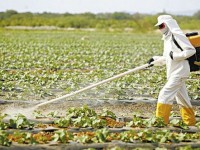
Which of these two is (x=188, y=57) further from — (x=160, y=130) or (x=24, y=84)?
(x=24, y=84)

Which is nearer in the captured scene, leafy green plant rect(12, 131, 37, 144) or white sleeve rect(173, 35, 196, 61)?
leafy green plant rect(12, 131, 37, 144)

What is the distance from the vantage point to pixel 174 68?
23.3ft

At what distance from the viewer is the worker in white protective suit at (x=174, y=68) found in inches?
273

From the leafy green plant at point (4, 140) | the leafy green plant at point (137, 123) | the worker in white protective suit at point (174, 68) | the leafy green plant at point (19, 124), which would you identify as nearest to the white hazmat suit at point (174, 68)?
the worker in white protective suit at point (174, 68)

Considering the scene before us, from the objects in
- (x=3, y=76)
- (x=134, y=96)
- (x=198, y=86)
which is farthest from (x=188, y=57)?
(x=3, y=76)

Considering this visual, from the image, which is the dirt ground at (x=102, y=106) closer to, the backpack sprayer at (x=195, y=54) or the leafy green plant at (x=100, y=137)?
the backpack sprayer at (x=195, y=54)

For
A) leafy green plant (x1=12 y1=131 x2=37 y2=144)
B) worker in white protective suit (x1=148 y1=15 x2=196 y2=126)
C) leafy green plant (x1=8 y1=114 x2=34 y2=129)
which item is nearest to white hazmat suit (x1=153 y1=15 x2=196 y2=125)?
worker in white protective suit (x1=148 y1=15 x2=196 y2=126)

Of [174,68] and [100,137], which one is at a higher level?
[174,68]

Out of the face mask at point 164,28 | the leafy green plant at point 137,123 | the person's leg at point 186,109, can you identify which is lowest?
the leafy green plant at point 137,123

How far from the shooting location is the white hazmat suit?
6.93 meters

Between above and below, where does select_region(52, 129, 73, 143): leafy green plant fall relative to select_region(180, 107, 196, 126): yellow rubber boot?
below

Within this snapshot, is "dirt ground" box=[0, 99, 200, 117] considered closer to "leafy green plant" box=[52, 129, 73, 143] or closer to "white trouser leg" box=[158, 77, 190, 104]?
"white trouser leg" box=[158, 77, 190, 104]

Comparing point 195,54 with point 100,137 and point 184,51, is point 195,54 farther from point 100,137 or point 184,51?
point 100,137

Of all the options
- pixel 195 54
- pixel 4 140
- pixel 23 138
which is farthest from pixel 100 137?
pixel 195 54
